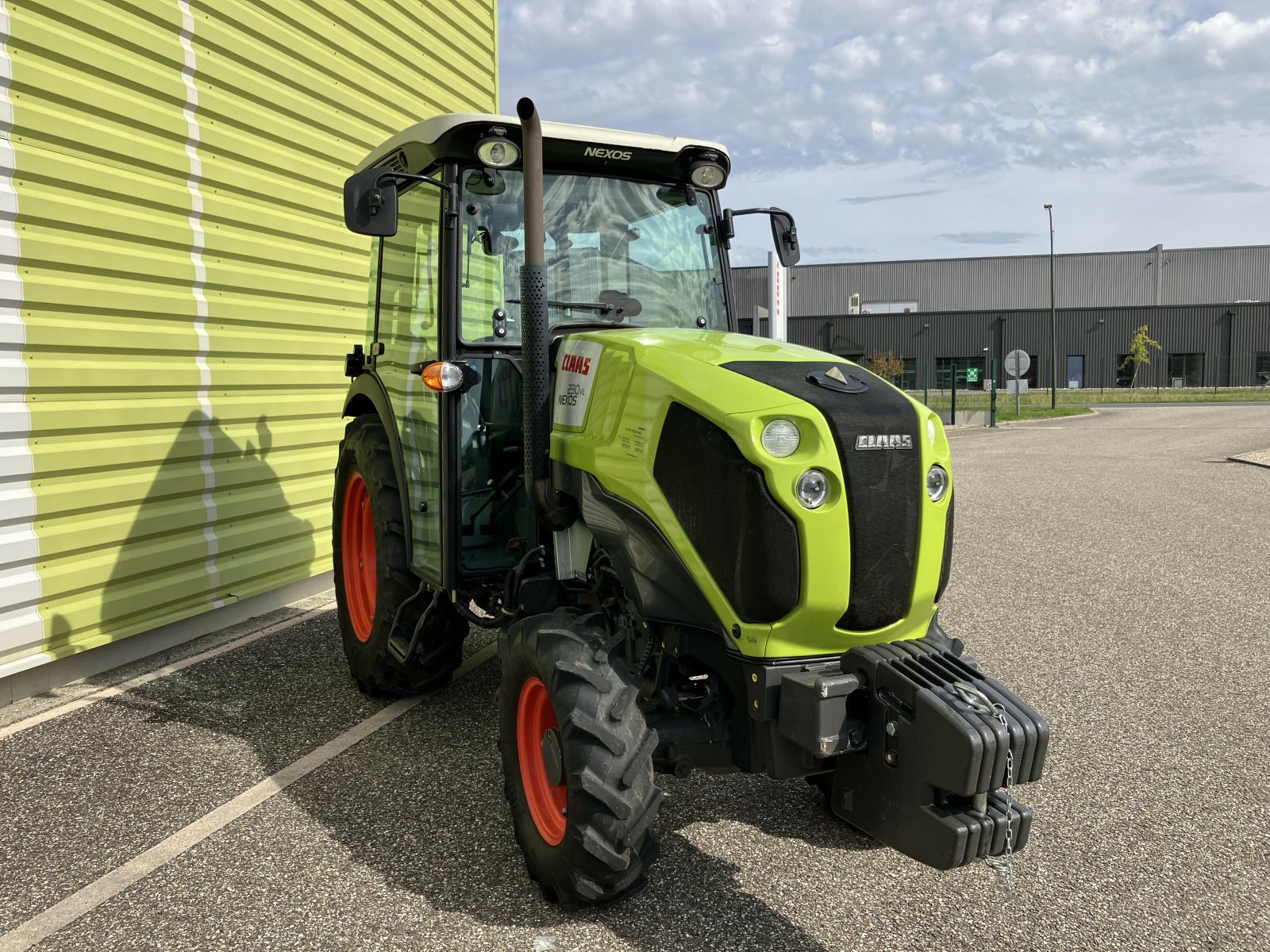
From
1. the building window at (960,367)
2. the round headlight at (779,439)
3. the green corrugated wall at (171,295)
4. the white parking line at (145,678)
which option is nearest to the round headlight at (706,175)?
the round headlight at (779,439)

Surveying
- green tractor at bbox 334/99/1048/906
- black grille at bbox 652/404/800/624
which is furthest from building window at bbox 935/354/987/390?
black grille at bbox 652/404/800/624

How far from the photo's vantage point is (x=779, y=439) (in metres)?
2.62

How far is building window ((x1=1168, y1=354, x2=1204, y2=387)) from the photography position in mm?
51656

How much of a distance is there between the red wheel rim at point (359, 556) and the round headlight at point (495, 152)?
1954 mm

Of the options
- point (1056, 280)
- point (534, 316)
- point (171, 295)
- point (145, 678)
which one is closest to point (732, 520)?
point (534, 316)

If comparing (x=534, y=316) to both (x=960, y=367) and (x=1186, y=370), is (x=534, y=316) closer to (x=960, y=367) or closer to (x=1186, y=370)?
(x=960, y=367)

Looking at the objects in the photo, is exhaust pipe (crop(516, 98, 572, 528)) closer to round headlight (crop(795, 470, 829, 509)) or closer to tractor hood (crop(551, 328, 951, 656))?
tractor hood (crop(551, 328, 951, 656))

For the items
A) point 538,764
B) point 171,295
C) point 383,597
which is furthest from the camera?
point 171,295

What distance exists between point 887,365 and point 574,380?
161 feet

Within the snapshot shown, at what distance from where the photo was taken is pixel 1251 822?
11.2ft

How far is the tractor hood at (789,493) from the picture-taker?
8.61 feet

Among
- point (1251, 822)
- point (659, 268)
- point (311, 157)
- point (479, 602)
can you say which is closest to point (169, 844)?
point (479, 602)

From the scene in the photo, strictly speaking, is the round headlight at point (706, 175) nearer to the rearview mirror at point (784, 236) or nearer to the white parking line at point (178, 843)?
the rearview mirror at point (784, 236)

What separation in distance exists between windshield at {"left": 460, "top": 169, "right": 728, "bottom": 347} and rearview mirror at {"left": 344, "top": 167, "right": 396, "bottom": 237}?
1.09 ft
